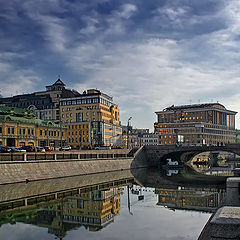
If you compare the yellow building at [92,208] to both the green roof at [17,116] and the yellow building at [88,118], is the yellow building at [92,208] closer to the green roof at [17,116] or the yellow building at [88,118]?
the green roof at [17,116]

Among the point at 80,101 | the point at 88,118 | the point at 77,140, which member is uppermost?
the point at 80,101

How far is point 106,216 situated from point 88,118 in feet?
416

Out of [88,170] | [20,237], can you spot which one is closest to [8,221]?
[20,237]

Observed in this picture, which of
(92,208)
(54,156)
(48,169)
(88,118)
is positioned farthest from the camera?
(88,118)

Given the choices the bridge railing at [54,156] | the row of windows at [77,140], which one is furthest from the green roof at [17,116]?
the row of windows at [77,140]

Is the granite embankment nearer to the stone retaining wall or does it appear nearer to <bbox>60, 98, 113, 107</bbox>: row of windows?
the stone retaining wall

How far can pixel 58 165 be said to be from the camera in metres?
71.9

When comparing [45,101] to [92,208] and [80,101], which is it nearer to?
[80,101]

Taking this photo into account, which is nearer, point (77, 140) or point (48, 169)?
point (48, 169)

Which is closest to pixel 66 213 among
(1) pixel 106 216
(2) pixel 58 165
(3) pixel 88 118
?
(1) pixel 106 216

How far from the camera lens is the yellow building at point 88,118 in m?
159

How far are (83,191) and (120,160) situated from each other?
48.0 meters

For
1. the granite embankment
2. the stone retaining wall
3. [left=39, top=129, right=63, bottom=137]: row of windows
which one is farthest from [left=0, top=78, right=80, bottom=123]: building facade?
the stone retaining wall

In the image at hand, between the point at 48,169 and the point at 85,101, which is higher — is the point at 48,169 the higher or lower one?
the lower one
